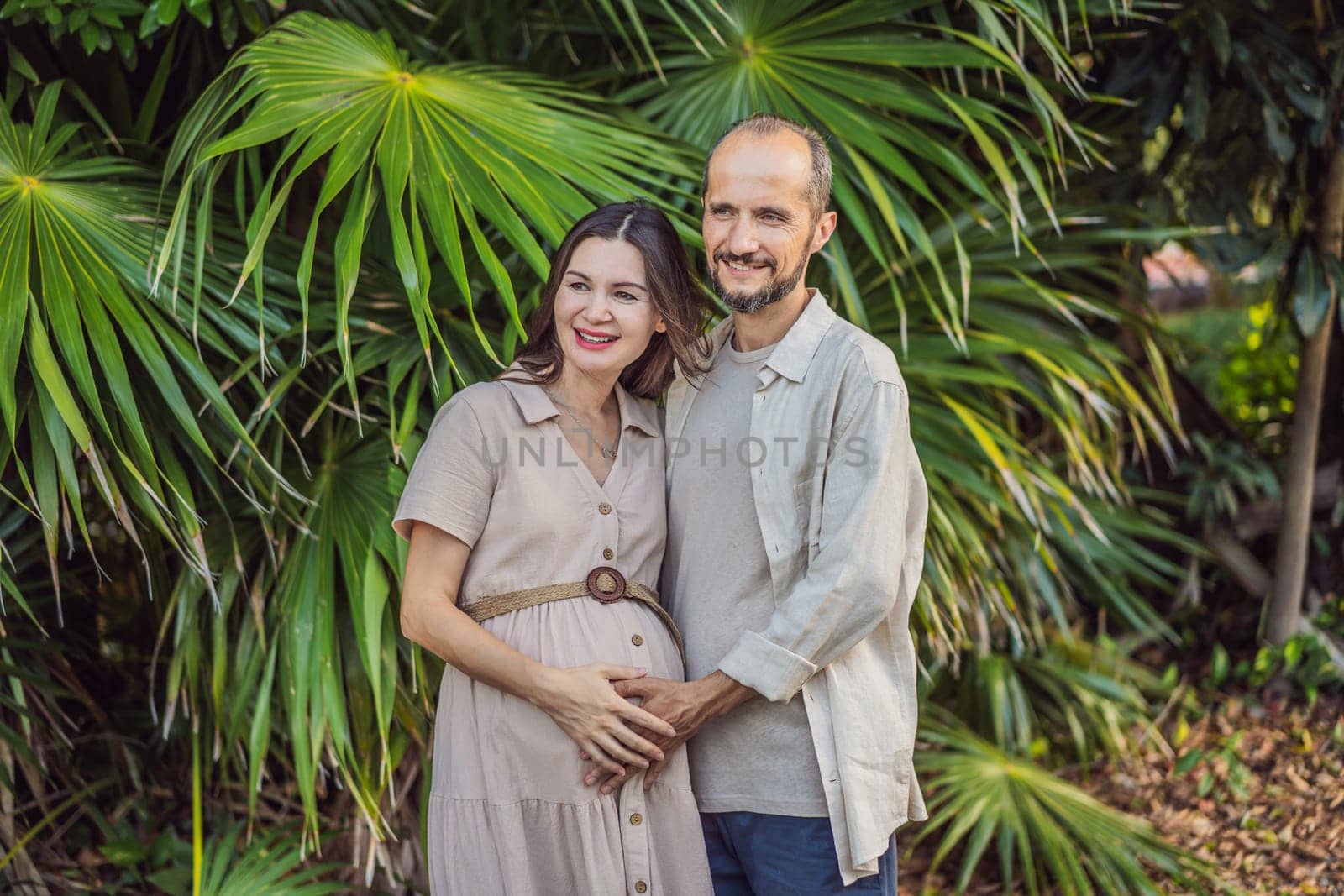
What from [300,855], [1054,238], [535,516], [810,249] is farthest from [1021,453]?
[300,855]

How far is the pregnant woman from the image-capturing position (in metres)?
1.81

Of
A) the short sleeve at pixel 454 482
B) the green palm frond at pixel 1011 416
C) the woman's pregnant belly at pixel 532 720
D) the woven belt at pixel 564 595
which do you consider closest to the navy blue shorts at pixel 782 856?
the woman's pregnant belly at pixel 532 720

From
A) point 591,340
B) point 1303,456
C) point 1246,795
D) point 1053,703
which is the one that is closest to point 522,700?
point 591,340

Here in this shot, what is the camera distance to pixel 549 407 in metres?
1.93

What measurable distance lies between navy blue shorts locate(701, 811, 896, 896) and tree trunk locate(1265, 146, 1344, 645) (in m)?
2.52

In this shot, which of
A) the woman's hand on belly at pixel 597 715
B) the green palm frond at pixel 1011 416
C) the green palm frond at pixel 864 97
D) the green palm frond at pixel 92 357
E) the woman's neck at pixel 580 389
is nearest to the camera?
the woman's hand on belly at pixel 597 715

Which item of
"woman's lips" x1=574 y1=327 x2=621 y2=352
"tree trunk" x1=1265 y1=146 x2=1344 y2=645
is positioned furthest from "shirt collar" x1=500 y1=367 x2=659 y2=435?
"tree trunk" x1=1265 y1=146 x2=1344 y2=645

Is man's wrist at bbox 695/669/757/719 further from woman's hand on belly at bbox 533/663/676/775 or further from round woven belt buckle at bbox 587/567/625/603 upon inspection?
round woven belt buckle at bbox 587/567/625/603

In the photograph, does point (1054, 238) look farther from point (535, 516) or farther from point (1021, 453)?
point (535, 516)

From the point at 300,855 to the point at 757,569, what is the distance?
53.2 inches

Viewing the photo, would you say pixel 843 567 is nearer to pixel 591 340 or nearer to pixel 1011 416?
pixel 591 340

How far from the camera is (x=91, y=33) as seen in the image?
253cm

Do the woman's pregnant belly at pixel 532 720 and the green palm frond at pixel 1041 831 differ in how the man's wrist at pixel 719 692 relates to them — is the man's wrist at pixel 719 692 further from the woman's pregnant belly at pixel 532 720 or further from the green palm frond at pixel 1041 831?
the green palm frond at pixel 1041 831

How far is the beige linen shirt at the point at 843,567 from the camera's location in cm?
181
